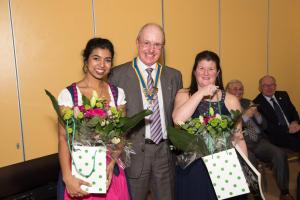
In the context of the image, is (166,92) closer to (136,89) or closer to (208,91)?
(136,89)

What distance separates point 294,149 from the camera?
13.6 feet

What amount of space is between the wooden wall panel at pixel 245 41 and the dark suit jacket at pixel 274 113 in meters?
0.64

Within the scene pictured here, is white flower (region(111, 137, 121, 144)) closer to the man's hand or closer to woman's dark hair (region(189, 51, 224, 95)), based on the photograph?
woman's dark hair (region(189, 51, 224, 95))

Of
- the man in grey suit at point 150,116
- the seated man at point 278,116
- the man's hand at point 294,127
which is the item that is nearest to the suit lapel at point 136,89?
the man in grey suit at point 150,116

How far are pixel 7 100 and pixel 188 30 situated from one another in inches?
96.3

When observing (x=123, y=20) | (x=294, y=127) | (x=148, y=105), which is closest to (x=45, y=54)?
(x=123, y=20)

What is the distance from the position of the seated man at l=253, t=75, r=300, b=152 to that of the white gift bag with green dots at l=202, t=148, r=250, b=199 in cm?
258

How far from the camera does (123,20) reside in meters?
3.78

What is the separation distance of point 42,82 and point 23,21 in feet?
2.06

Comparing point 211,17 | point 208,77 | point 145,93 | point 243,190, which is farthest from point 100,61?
point 211,17

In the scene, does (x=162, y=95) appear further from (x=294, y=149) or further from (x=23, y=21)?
(x=294, y=149)

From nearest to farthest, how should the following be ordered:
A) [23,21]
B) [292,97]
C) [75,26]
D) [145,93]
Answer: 1. [145,93]
2. [23,21]
3. [75,26]
4. [292,97]

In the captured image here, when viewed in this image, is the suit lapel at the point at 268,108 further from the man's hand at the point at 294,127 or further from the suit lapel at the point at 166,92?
the suit lapel at the point at 166,92

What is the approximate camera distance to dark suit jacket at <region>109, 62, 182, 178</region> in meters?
2.52
